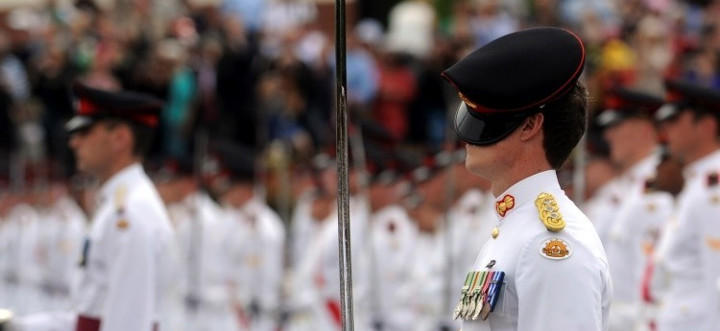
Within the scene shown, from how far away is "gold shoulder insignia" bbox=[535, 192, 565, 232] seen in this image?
383 cm

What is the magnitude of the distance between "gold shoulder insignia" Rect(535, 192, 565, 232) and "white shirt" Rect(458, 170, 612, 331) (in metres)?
0.01

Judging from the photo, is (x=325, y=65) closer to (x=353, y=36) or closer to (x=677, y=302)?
(x=353, y=36)

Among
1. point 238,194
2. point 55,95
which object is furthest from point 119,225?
point 55,95

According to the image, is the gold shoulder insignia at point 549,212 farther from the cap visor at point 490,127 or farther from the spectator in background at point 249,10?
the spectator in background at point 249,10

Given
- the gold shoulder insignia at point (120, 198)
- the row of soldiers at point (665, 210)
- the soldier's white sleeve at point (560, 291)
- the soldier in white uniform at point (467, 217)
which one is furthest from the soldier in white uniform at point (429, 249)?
the soldier's white sleeve at point (560, 291)

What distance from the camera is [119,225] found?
6.34 meters

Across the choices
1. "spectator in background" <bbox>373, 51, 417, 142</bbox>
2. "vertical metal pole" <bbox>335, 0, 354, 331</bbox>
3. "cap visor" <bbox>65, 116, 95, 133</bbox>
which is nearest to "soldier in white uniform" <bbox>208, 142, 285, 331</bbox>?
"spectator in background" <bbox>373, 51, 417, 142</bbox>

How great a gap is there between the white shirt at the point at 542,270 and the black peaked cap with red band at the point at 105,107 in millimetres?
3227

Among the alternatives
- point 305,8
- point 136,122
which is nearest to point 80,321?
point 136,122

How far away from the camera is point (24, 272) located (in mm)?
17172

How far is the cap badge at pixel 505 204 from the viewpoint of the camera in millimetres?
4012

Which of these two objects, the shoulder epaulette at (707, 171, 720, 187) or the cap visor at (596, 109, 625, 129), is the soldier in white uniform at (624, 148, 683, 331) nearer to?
the cap visor at (596, 109, 625, 129)

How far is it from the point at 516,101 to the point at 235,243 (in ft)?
31.6

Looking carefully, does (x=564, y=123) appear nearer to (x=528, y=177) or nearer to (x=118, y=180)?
(x=528, y=177)
